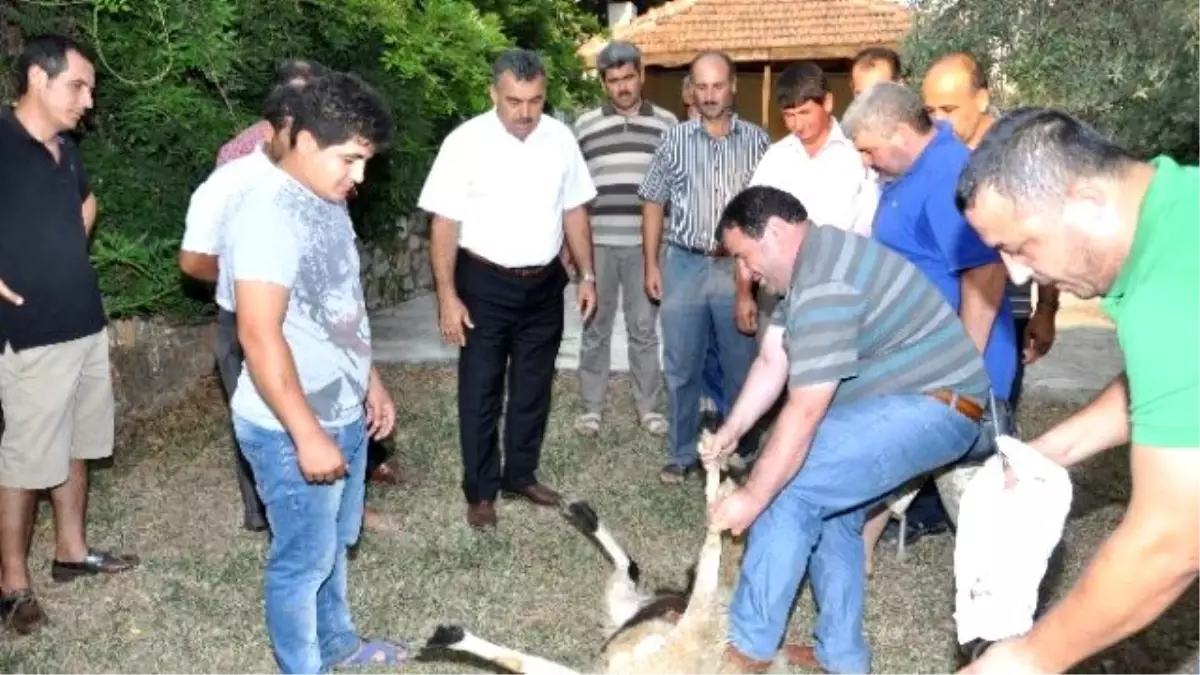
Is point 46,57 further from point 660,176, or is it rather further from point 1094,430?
point 1094,430

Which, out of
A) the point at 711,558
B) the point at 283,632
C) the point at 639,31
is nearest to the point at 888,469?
the point at 711,558

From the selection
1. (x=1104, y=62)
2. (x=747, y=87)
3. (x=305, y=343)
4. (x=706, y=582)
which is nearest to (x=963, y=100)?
(x=1104, y=62)

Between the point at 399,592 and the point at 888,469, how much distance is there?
222 centimetres

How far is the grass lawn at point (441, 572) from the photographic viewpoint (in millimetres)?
4547

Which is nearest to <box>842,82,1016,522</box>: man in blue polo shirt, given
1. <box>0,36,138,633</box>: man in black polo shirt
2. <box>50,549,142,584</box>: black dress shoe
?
<box>0,36,138,633</box>: man in black polo shirt

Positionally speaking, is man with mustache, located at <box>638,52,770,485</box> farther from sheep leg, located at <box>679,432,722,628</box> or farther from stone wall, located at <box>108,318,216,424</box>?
stone wall, located at <box>108,318,216,424</box>

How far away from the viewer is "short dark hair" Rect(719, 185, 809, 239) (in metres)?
3.76

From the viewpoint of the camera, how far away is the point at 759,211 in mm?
3777

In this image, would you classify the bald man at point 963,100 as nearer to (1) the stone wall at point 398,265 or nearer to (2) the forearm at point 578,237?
(2) the forearm at point 578,237

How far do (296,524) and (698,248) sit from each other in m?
3.12

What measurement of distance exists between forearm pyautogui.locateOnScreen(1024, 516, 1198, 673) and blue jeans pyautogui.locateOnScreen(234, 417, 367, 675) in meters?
2.17

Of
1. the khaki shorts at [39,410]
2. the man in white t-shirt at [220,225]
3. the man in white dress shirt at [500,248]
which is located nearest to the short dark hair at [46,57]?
the man in white t-shirt at [220,225]

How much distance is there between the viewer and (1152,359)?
78.6 inches

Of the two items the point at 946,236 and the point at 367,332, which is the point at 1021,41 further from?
the point at 367,332
